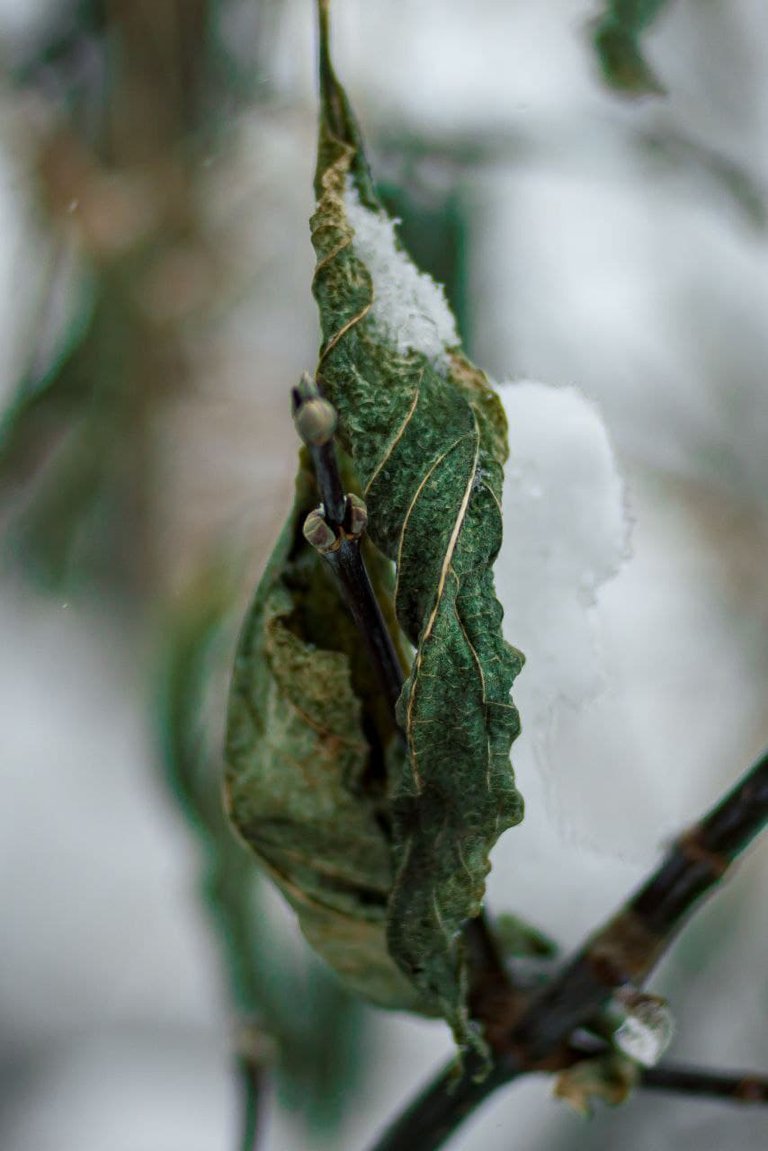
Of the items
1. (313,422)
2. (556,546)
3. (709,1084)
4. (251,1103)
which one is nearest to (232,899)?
(251,1103)

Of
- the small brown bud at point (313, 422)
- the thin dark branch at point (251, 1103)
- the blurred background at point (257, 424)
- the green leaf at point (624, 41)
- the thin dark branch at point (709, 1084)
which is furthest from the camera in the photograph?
the blurred background at point (257, 424)

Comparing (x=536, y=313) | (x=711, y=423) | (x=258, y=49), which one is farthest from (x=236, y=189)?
(x=711, y=423)

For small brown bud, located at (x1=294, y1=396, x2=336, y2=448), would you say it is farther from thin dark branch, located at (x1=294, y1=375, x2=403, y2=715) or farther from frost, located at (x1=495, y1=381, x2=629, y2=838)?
frost, located at (x1=495, y1=381, x2=629, y2=838)

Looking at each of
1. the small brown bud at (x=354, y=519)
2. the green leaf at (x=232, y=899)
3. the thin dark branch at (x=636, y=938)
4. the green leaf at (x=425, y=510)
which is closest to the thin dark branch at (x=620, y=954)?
the thin dark branch at (x=636, y=938)

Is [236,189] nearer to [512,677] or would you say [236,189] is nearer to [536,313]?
[536,313]

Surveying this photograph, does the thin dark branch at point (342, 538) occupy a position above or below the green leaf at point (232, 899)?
above

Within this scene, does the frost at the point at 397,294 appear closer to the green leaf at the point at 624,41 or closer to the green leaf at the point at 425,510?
the green leaf at the point at 425,510

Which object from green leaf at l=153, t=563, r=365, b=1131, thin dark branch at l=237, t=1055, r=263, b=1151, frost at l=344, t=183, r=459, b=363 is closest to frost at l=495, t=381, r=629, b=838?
frost at l=344, t=183, r=459, b=363
